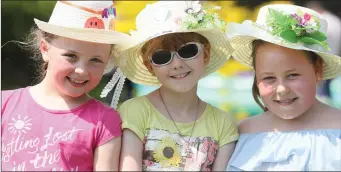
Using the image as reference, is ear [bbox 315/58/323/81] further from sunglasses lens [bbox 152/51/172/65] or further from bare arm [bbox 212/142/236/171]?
sunglasses lens [bbox 152/51/172/65]

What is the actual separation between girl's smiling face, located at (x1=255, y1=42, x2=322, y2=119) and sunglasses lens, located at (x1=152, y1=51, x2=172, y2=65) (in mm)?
522

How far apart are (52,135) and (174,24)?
2.92 feet

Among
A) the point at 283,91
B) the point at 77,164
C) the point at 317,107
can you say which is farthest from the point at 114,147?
the point at 317,107

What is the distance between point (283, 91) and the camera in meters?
3.07

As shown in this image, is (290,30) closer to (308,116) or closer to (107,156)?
(308,116)

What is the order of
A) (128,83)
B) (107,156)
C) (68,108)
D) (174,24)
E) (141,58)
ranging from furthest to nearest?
(128,83) → (141,58) → (174,24) → (68,108) → (107,156)

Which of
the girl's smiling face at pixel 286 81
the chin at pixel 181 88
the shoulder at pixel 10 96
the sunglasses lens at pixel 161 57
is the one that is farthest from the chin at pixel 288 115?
the shoulder at pixel 10 96

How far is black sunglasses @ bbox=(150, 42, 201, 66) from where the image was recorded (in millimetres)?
3137

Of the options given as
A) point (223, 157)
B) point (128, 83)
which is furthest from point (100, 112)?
point (128, 83)

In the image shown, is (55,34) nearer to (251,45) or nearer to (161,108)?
(161,108)

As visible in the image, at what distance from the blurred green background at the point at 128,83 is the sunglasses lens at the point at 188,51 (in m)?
3.03

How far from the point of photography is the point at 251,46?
3426 mm

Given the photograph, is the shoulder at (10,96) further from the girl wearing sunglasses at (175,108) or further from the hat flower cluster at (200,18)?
the hat flower cluster at (200,18)

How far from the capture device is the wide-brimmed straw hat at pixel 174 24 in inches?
123
